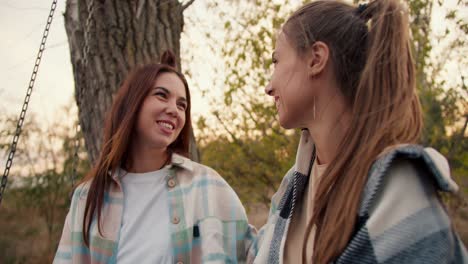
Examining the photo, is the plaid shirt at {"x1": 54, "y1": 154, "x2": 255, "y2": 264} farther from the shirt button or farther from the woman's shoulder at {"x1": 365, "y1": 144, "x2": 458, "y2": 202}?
the woman's shoulder at {"x1": 365, "y1": 144, "x2": 458, "y2": 202}

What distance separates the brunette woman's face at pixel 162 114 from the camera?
85.1 inches

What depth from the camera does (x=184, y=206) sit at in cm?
208

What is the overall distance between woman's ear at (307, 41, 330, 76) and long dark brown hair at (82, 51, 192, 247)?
1030mm

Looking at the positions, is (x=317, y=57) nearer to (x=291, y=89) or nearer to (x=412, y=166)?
(x=291, y=89)

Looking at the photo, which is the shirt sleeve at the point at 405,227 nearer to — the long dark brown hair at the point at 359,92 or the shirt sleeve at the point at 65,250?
the long dark brown hair at the point at 359,92

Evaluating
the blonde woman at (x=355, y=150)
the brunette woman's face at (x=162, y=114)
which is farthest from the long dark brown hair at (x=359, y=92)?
the brunette woman's face at (x=162, y=114)

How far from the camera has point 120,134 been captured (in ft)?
7.19

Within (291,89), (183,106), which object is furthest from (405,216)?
(183,106)

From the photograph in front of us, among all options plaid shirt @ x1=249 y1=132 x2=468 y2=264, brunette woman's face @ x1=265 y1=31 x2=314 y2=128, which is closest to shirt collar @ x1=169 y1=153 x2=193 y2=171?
brunette woman's face @ x1=265 y1=31 x2=314 y2=128

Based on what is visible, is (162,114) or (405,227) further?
(162,114)

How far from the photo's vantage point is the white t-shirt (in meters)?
1.93

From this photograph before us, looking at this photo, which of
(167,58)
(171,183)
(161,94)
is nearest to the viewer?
(171,183)

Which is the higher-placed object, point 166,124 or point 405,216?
point 166,124

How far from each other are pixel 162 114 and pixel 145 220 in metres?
0.51
